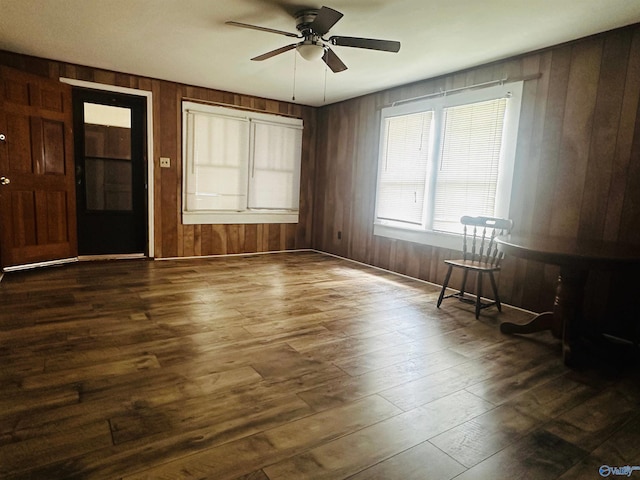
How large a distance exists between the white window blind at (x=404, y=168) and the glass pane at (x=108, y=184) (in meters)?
3.33

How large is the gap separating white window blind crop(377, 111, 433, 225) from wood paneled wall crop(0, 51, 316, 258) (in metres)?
1.68

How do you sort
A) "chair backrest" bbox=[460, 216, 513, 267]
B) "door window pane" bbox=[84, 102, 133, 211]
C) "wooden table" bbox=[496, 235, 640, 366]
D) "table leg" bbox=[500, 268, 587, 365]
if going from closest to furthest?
"wooden table" bbox=[496, 235, 640, 366]
"table leg" bbox=[500, 268, 587, 365]
"chair backrest" bbox=[460, 216, 513, 267]
"door window pane" bbox=[84, 102, 133, 211]

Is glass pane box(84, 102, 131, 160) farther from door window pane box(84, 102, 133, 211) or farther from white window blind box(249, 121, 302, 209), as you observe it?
white window blind box(249, 121, 302, 209)

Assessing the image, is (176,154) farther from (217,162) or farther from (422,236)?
(422,236)

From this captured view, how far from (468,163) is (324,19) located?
2.15 metres

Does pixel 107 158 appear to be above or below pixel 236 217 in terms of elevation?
above

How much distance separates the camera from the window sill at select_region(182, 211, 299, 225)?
17.2 feet

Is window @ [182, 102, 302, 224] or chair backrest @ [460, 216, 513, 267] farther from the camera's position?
window @ [182, 102, 302, 224]

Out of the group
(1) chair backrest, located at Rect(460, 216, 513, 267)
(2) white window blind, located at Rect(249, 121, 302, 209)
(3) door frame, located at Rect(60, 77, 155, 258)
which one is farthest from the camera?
(2) white window blind, located at Rect(249, 121, 302, 209)

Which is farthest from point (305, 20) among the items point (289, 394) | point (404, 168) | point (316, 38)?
point (289, 394)

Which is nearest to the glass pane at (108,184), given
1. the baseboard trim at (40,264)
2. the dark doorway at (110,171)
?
the dark doorway at (110,171)

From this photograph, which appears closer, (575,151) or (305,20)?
(305,20)

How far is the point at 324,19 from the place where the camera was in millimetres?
2496

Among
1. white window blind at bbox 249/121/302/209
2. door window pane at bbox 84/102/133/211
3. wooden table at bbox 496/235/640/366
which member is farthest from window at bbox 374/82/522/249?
door window pane at bbox 84/102/133/211
